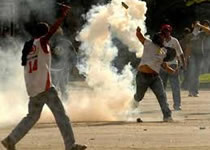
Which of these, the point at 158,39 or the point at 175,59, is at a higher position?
the point at 158,39

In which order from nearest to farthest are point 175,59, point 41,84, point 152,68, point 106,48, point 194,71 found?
point 41,84 < point 152,68 < point 106,48 < point 175,59 < point 194,71

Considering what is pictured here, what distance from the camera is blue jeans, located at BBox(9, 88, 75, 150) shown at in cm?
1111

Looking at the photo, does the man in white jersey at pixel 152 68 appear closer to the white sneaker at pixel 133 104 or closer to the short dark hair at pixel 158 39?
the short dark hair at pixel 158 39

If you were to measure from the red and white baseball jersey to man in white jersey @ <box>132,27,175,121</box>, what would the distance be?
14.3ft

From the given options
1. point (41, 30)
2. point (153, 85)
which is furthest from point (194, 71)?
point (41, 30)

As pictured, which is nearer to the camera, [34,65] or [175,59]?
[34,65]

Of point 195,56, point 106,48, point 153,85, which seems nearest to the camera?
point 153,85

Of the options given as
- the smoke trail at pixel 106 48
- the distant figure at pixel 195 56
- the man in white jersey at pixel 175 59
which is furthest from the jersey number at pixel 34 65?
the distant figure at pixel 195 56

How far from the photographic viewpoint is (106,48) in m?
17.6

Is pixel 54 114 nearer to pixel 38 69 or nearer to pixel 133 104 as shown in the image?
pixel 38 69

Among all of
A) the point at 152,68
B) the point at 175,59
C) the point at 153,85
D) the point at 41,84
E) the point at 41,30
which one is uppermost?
the point at 41,30

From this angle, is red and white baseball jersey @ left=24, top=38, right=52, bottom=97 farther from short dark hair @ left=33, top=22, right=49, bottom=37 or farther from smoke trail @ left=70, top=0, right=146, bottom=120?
smoke trail @ left=70, top=0, right=146, bottom=120

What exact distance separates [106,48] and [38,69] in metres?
6.48

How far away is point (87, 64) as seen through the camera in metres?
17.9
